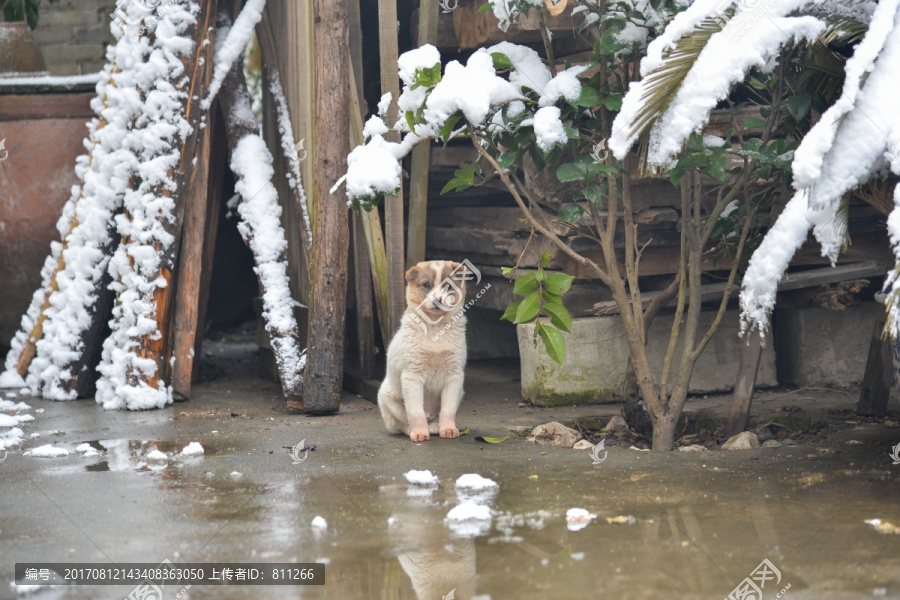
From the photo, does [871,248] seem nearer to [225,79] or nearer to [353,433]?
[353,433]

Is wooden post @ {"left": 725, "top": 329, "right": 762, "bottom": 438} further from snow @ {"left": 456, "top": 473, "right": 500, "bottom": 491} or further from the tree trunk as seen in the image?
snow @ {"left": 456, "top": 473, "right": 500, "bottom": 491}

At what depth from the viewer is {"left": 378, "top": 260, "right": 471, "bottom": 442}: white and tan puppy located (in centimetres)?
466

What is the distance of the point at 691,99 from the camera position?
3646mm

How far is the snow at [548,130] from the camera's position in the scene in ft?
13.4

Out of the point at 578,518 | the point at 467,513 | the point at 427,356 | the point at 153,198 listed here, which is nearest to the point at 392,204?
the point at 427,356

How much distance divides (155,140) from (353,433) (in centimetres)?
246

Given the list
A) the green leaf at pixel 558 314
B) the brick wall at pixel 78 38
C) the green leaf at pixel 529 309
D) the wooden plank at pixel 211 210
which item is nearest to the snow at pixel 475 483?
the green leaf at pixel 529 309

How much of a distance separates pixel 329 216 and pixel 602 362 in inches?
78.1

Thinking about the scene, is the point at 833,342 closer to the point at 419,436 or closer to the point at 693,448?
the point at 693,448

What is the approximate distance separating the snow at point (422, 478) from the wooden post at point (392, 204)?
2107mm

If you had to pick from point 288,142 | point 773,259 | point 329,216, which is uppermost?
point 288,142

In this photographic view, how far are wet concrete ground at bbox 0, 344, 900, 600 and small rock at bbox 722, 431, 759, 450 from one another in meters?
0.20

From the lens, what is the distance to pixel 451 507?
3.43 metres

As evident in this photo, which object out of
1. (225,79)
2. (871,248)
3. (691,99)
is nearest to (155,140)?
(225,79)
